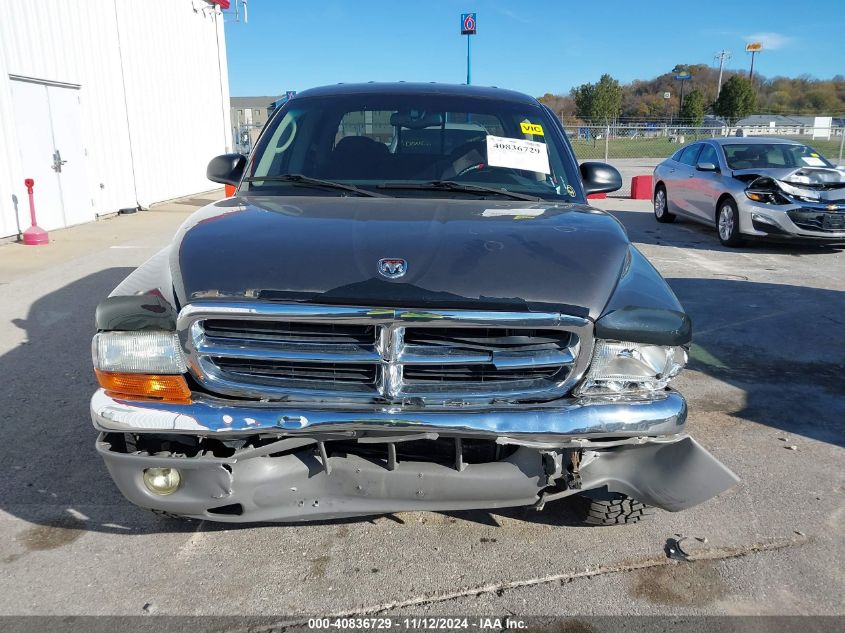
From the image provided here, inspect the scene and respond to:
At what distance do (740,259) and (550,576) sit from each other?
7.80 meters

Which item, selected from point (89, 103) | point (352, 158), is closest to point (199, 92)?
point (89, 103)

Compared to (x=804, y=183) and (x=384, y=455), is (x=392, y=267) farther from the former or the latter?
(x=804, y=183)

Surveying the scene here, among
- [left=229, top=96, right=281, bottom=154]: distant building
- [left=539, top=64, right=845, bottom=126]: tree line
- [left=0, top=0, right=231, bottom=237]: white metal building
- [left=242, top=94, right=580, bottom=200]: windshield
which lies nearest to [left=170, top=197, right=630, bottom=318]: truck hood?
[left=242, top=94, right=580, bottom=200]: windshield

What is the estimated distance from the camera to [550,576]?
2.67m

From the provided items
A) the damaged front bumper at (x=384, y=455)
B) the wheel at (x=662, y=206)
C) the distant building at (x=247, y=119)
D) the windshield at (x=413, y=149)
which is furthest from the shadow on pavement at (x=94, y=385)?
the wheel at (x=662, y=206)

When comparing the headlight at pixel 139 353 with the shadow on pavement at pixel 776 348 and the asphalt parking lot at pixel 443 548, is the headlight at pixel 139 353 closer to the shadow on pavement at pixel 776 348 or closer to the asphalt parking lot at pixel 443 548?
the asphalt parking lot at pixel 443 548

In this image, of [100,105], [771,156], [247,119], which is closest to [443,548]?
[771,156]

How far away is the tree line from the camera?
62.2 metres

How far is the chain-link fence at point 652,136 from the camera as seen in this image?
30.5m

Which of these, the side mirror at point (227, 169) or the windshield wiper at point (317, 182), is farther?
the side mirror at point (227, 169)

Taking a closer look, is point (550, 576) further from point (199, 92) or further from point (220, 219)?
point (199, 92)

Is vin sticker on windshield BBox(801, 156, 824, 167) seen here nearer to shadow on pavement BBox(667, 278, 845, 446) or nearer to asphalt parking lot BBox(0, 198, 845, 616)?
shadow on pavement BBox(667, 278, 845, 446)

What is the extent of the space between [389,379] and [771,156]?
986cm

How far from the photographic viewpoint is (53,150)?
1162 centimetres
